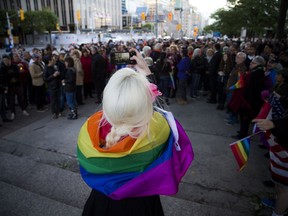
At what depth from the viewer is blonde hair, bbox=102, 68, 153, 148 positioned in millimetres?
1295

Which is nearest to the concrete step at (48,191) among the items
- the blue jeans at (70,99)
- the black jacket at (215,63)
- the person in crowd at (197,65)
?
the blue jeans at (70,99)

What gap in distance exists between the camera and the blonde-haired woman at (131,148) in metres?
1.32

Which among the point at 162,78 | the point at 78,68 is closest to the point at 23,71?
the point at 78,68

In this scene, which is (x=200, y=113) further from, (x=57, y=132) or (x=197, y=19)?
(x=197, y=19)

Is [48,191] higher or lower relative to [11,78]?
lower

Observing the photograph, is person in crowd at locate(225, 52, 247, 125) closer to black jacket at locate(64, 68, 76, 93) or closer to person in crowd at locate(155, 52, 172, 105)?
person in crowd at locate(155, 52, 172, 105)

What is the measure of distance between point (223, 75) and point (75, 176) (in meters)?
5.66

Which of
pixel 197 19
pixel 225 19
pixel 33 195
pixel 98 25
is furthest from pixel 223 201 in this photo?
pixel 197 19

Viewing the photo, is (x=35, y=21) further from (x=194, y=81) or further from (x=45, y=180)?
(x=45, y=180)

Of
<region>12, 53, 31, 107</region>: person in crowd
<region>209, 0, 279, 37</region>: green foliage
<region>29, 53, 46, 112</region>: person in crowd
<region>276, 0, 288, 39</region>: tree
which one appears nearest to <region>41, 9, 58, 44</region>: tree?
<region>209, 0, 279, 37</region>: green foliage

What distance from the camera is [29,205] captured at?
10.3 feet

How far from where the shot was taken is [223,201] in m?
3.34

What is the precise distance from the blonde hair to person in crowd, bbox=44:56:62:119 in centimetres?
603

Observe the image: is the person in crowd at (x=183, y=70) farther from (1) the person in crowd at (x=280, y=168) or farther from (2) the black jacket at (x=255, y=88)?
(1) the person in crowd at (x=280, y=168)
